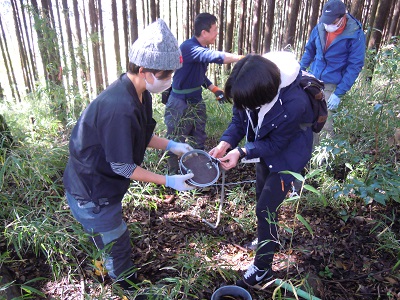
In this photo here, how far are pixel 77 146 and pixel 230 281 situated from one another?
1425 mm

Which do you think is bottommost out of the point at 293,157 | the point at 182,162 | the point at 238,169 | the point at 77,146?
the point at 238,169

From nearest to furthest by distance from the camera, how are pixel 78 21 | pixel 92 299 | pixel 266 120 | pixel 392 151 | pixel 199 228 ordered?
pixel 92 299
pixel 266 120
pixel 199 228
pixel 392 151
pixel 78 21

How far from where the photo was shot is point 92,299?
1.78m

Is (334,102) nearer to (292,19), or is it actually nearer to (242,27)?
(292,19)

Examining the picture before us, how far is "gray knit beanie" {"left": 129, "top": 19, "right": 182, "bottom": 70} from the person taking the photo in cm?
162

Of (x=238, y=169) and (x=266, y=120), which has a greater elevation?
(x=266, y=120)

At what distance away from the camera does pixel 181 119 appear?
353 cm

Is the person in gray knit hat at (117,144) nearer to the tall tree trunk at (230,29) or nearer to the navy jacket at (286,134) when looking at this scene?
the navy jacket at (286,134)

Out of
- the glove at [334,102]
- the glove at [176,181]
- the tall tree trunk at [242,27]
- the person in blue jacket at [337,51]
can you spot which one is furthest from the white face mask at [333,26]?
the tall tree trunk at [242,27]

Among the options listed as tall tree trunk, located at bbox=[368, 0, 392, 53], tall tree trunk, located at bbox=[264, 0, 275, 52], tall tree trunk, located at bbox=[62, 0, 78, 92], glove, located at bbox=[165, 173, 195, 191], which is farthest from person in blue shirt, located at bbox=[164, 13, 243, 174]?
tall tree trunk, located at bbox=[368, 0, 392, 53]

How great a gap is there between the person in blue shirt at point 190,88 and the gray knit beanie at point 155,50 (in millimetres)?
1738

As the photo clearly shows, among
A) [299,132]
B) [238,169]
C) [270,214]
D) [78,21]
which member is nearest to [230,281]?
[270,214]

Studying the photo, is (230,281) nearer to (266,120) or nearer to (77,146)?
(266,120)

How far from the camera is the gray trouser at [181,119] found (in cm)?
361
